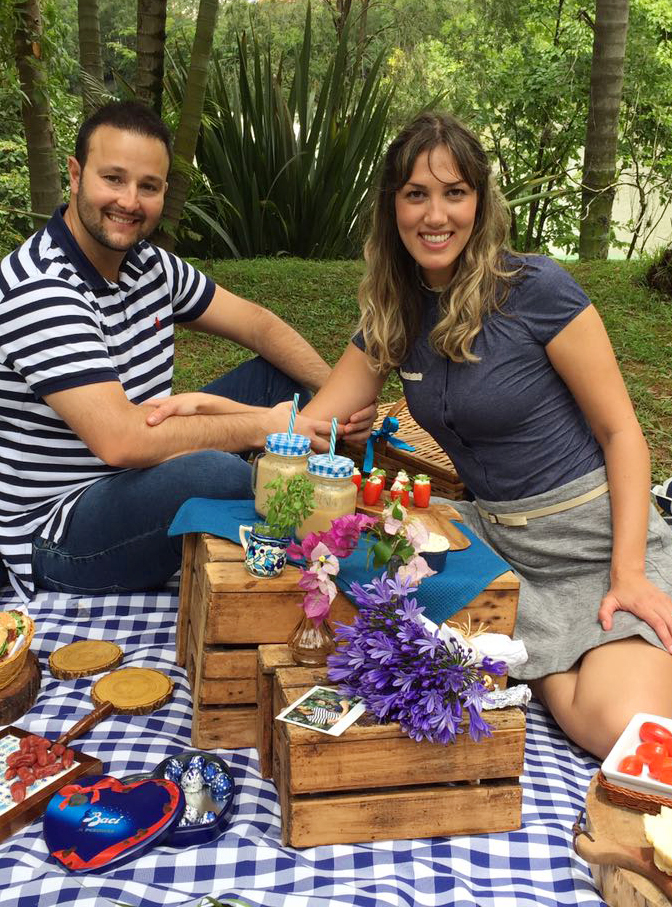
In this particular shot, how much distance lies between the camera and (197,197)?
6.57m

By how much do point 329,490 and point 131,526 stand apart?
0.67m

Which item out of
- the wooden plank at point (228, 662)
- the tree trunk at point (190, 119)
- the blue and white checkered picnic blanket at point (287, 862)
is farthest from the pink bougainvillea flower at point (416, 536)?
the tree trunk at point (190, 119)

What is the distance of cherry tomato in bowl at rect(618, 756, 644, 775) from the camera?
1.67m

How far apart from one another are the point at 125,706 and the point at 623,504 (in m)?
1.27

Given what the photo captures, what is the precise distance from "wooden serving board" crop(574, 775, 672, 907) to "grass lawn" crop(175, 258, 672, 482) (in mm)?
2588

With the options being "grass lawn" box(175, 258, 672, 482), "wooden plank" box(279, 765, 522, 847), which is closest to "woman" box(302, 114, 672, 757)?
"wooden plank" box(279, 765, 522, 847)

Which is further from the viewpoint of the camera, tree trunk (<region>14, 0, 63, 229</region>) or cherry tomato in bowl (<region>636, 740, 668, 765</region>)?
tree trunk (<region>14, 0, 63, 229</region>)

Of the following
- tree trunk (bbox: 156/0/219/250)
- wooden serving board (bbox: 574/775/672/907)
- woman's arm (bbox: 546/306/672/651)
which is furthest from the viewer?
tree trunk (bbox: 156/0/219/250)

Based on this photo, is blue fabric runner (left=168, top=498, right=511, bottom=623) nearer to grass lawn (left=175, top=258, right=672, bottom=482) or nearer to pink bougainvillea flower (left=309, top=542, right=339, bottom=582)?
pink bougainvillea flower (left=309, top=542, right=339, bottom=582)

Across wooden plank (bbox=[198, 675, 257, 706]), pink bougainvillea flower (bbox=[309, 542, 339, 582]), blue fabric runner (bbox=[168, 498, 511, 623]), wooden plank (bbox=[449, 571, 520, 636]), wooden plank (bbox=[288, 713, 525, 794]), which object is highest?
pink bougainvillea flower (bbox=[309, 542, 339, 582])

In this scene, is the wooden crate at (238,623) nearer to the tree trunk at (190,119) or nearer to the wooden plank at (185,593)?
the wooden plank at (185,593)

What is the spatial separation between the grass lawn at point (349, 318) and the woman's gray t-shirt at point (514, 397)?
6.19ft

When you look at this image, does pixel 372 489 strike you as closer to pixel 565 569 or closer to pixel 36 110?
pixel 565 569

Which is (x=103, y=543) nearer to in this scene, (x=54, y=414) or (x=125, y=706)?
(x=54, y=414)
